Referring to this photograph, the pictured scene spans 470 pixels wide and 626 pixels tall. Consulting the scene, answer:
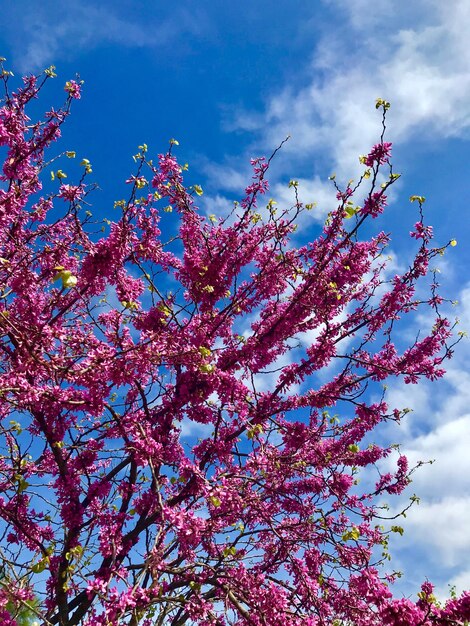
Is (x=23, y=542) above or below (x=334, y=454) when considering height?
below

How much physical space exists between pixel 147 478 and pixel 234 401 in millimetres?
1844

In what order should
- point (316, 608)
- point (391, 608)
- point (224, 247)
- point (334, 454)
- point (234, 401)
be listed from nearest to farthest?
point (391, 608) → point (316, 608) → point (234, 401) → point (224, 247) → point (334, 454)

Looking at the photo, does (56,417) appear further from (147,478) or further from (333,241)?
(333,241)

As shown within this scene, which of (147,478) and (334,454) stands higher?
(334,454)

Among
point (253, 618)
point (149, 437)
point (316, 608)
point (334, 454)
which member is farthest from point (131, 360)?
point (334, 454)

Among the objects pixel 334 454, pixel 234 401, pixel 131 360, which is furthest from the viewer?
pixel 334 454

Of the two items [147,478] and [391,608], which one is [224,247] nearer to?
[147,478]

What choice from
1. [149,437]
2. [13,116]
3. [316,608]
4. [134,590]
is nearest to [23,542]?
→ [149,437]

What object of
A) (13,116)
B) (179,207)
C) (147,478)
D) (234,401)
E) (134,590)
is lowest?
(134,590)

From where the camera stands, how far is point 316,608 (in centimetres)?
616

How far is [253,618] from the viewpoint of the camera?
5953 millimetres

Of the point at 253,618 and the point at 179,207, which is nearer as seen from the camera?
the point at 253,618

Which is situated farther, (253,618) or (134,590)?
(253,618)

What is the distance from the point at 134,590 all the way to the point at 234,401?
3.31 meters
